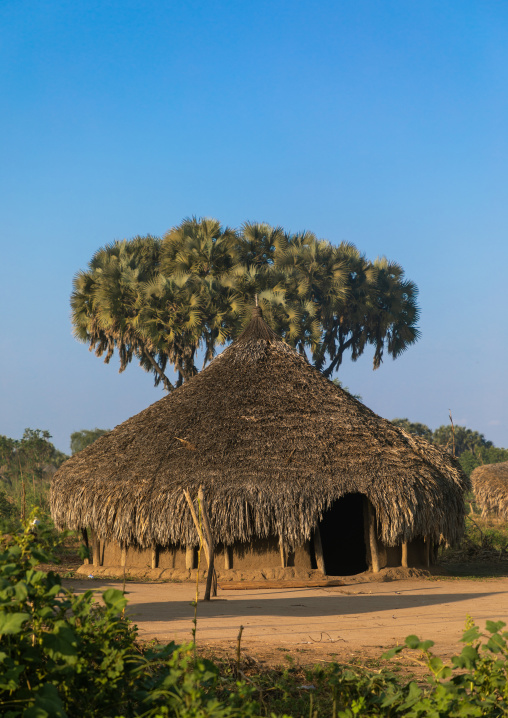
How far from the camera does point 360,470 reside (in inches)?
475

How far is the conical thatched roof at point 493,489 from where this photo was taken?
25.8m

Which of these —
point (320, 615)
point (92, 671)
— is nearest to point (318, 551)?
point (320, 615)

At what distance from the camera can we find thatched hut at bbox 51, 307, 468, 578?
38.1 ft

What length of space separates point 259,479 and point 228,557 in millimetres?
1405

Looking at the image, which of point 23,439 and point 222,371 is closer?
point 222,371

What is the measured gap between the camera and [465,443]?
53.9 meters

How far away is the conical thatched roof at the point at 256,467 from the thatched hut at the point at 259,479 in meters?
0.02

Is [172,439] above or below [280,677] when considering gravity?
above

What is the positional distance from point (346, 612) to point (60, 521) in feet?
23.0

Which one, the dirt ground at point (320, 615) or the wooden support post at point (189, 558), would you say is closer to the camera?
the dirt ground at point (320, 615)

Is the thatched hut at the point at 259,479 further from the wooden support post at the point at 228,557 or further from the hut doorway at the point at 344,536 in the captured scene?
the hut doorway at the point at 344,536

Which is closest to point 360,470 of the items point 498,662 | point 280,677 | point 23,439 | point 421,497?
point 421,497

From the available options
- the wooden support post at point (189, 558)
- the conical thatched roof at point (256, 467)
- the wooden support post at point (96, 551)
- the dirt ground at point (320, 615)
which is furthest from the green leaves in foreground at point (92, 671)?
the wooden support post at point (96, 551)

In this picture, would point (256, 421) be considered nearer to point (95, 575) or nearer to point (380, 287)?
point (95, 575)
